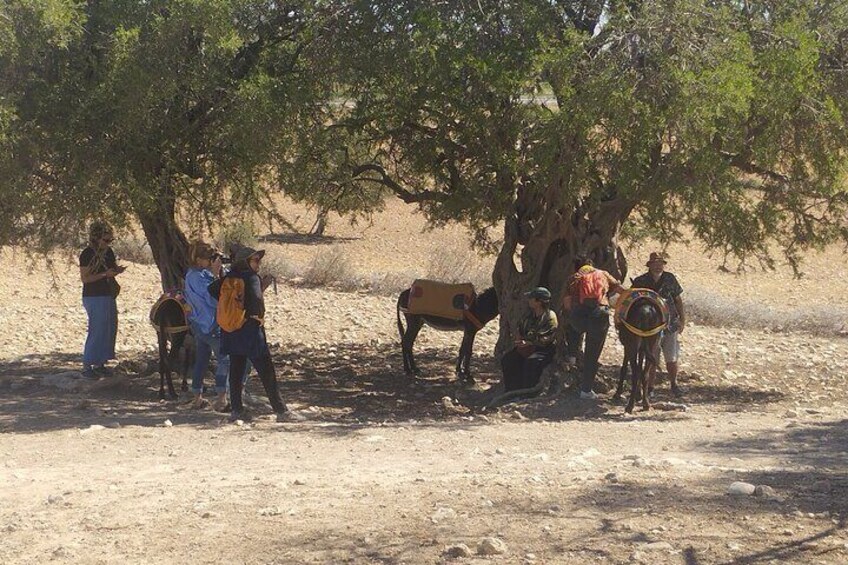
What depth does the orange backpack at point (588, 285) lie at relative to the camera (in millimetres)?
11766

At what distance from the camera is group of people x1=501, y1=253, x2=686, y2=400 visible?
11.8 m

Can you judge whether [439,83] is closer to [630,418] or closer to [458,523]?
[630,418]

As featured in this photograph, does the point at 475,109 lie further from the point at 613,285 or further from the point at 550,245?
the point at 550,245

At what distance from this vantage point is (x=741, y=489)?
702 centimetres

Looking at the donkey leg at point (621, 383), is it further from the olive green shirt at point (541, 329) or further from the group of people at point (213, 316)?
the group of people at point (213, 316)

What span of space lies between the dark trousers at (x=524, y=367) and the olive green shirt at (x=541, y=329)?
0.12m

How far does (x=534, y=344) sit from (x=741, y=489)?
5.19 metres

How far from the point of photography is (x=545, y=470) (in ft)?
26.4

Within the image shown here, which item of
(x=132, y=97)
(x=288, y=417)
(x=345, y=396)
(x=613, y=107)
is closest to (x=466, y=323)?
(x=345, y=396)

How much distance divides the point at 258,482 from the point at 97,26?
266 inches

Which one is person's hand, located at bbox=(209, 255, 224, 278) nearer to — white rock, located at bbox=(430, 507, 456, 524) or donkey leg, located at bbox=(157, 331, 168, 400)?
donkey leg, located at bbox=(157, 331, 168, 400)

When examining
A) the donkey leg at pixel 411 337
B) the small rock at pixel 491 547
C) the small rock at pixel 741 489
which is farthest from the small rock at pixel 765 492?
the donkey leg at pixel 411 337

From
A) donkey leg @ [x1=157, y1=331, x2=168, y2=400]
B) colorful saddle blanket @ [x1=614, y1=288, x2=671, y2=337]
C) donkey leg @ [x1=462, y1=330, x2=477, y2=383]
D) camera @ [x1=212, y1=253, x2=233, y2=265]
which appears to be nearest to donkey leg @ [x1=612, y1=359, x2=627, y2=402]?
colorful saddle blanket @ [x1=614, y1=288, x2=671, y2=337]

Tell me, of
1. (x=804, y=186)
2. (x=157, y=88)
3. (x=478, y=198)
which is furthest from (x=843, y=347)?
(x=157, y=88)
